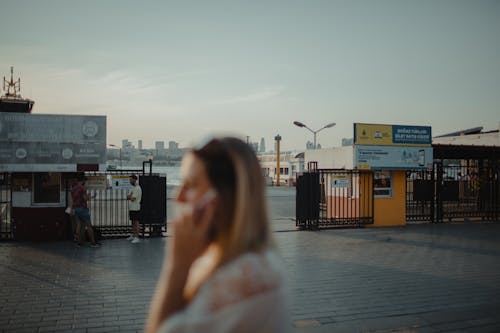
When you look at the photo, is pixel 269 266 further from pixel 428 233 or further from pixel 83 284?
pixel 428 233

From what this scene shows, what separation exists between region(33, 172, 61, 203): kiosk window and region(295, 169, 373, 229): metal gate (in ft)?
25.0

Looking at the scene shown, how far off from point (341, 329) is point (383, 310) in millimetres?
1050

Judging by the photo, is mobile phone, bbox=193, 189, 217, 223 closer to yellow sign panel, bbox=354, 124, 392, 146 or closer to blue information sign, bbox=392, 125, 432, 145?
yellow sign panel, bbox=354, 124, 392, 146

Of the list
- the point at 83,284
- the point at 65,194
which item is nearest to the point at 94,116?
the point at 65,194

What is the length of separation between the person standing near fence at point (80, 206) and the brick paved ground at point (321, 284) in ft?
1.89

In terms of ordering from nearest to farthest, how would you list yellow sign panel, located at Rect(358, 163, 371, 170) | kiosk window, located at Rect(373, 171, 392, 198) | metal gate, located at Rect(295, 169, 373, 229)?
metal gate, located at Rect(295, 169, 373, 229), yellow sign panel, located at Rect(358, 163, 371, 170), kiosk window, located at Rect(373, 171, 392, 198)

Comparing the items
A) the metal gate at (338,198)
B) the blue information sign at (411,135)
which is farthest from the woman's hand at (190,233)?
the blue information sign at (411,135)

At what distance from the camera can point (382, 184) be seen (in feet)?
49.4

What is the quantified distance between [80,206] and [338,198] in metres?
9.64

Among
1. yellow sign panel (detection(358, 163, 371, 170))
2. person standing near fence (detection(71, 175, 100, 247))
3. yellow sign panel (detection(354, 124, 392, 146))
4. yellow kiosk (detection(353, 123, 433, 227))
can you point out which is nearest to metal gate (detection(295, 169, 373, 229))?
yellow kiosk (detection(353, 123, 433, 227))

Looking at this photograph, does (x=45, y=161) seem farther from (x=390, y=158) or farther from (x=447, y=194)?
(x=447, y=194)

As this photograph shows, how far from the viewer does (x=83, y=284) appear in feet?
23.0

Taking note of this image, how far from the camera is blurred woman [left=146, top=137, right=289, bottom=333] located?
1134 millimetres

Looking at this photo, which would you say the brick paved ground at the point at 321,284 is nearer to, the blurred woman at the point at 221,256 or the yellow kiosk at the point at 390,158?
the yellow kiosk at the point at 390,158
